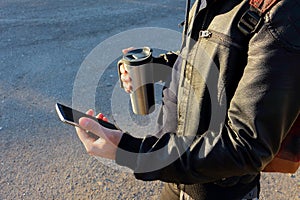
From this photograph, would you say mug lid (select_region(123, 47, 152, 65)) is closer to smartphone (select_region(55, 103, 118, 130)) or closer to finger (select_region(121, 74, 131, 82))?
finger (select_region(121, 74, 131, 82))

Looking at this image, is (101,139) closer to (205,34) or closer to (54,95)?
(205,34)

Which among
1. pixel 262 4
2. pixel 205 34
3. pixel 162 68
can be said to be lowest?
pixel 162 68

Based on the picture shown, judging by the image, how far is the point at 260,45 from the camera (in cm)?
87

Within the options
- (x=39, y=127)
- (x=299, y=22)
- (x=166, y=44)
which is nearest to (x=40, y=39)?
(x=166, y=44)

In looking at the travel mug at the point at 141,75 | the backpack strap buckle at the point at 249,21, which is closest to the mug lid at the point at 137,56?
the travel mug at the point at 141,75

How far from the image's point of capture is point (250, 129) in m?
0.89

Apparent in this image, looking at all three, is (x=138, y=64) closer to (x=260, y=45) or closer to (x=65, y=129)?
(x=260, y=45)

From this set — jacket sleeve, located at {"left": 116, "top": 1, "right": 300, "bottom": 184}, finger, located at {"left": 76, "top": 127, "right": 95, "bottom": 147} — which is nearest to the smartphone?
finger, located at {"left": 76, "top": 127, "right": 95, "bottom": 147}

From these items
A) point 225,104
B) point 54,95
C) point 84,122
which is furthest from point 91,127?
point 54,95

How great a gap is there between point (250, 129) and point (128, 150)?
0.38 meters

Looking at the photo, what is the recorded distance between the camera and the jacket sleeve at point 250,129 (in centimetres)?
84

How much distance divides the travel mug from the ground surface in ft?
3.57

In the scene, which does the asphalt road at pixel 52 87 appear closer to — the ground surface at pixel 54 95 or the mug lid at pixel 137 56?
the ground surface at pixel 54 95

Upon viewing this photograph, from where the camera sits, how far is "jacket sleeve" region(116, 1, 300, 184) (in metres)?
0.84
